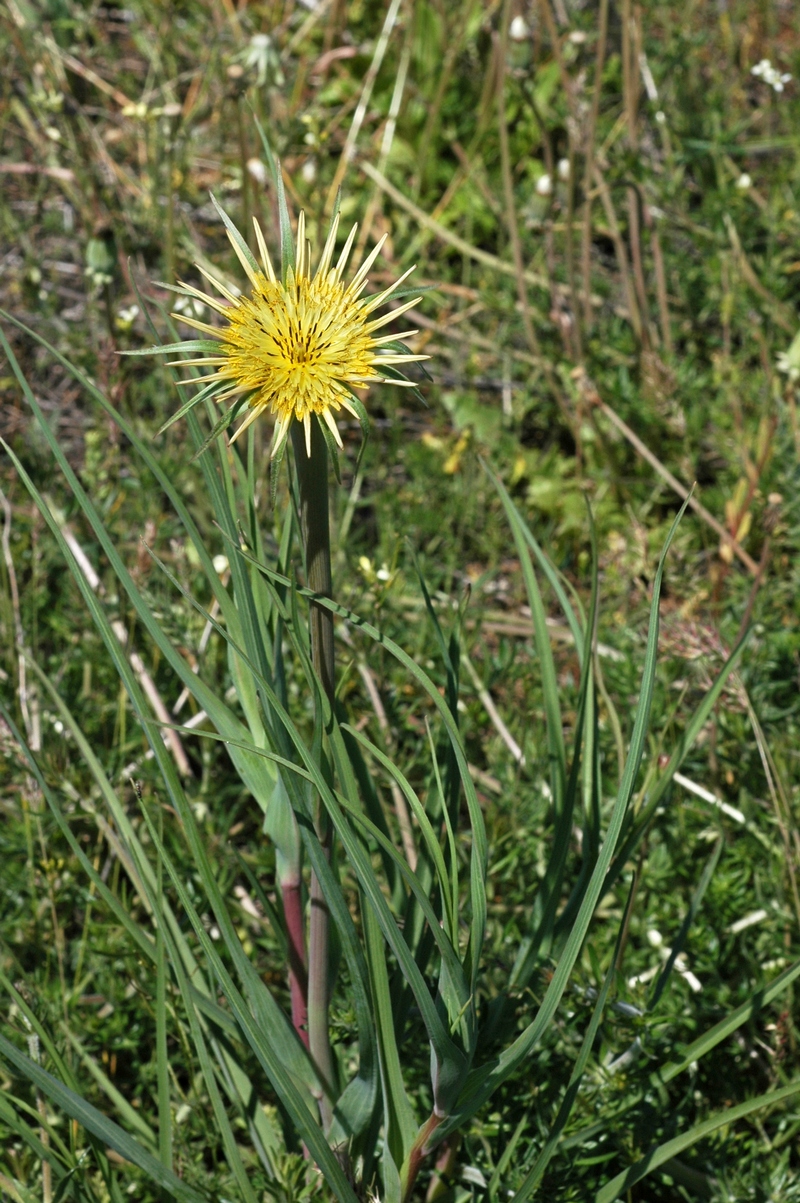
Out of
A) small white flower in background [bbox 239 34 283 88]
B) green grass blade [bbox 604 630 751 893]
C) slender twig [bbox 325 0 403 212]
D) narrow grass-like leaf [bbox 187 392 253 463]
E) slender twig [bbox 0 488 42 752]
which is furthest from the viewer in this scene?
slender twig [bbox 325 0 403 212]

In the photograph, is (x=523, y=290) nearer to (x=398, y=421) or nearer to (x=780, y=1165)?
(x=398, y=421)

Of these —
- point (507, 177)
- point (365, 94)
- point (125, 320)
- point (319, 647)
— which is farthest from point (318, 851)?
point (365, 94)

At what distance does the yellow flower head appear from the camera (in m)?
0.83

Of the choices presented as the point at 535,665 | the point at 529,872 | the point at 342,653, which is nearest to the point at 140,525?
the point at 342,653

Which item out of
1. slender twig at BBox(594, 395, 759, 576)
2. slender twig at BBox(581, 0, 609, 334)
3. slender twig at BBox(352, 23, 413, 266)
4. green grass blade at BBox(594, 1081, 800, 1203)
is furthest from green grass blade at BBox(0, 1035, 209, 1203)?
slender twig at BBox(352, 23, 413, 266)

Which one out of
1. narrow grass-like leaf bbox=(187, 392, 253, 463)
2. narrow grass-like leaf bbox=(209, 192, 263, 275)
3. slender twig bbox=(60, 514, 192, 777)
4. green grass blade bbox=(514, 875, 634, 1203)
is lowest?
slender twig bbox=(60, 514, 192, 777)

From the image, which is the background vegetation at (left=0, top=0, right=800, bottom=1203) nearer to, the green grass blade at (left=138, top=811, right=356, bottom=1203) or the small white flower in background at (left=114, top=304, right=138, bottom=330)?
the small white flower in background at (left=114, top=304, right=138, bottom=330)

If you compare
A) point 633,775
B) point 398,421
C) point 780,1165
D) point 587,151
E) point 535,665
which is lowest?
point 780,1165

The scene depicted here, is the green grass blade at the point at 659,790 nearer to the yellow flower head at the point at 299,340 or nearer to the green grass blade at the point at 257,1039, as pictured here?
the green grass blade at the point at 257,1039

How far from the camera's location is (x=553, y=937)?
119cm

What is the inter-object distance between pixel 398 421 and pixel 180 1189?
1.88 m

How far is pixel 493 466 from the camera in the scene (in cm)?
238

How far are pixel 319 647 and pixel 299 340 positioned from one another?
0.26 m

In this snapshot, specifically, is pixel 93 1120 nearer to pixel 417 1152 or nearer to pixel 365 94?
pixel 417 1152
